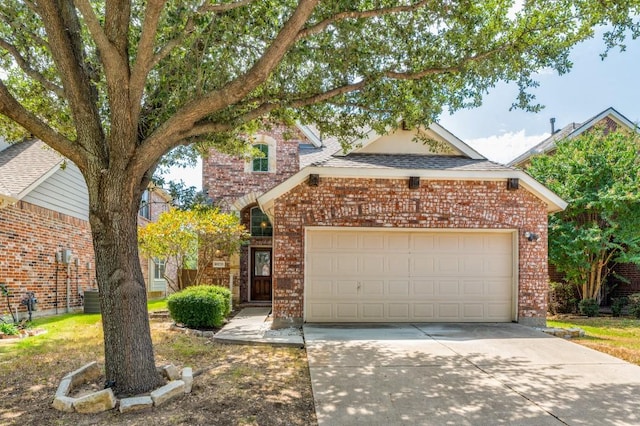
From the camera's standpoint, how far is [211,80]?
6.39 meters

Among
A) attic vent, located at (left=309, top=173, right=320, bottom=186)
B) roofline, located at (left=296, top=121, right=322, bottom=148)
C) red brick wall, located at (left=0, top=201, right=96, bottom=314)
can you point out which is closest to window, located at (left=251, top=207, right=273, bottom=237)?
roofline, located at (left=296, top=121, right=322, bottom=148)

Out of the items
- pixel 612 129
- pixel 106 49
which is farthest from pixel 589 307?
pixel 106 49

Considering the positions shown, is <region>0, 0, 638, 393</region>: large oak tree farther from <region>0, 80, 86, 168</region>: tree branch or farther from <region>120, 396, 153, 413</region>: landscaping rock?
<region>120, 396, 153, 413</region>: landscaping rock

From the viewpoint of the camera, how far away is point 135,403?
454 cm

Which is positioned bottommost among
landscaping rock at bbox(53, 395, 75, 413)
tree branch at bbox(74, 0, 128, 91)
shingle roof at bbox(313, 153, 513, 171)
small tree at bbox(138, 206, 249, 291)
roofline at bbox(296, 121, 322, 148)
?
landscaping rock at bbox(53, 395, 75, 413)

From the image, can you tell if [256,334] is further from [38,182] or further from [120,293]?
[38,182]

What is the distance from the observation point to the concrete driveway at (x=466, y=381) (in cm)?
442

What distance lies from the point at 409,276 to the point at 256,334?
367 centimetres

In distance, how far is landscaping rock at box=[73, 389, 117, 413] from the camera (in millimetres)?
4480

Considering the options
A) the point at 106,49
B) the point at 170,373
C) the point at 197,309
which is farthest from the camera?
the point at 197,309

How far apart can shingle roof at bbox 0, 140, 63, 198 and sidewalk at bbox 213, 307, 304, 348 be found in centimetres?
619

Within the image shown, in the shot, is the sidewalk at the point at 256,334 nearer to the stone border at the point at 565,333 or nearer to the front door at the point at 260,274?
the front door at the point at 260,274

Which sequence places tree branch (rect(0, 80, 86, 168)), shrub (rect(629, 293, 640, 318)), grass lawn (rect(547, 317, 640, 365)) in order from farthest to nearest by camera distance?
shrub (rect(629, 293, 640, 318))
grass lawn (rect(547, 317, 640, 365))
tree branch (rect(0, 80, 86, 168))

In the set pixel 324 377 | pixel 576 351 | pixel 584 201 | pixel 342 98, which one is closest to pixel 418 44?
→ pixel 342 98
